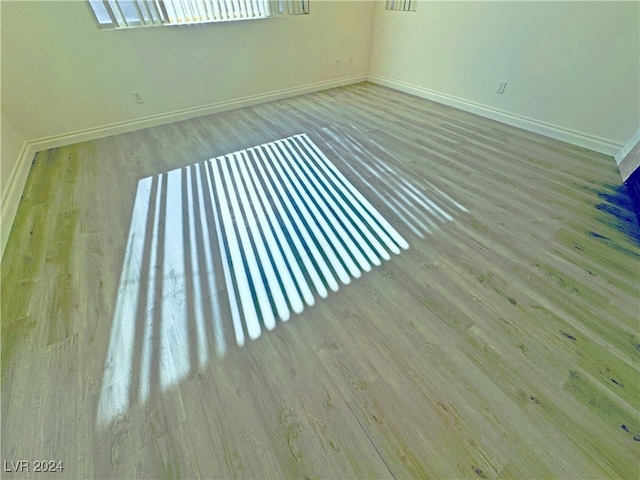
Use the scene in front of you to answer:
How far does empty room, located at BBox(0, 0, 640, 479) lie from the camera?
3.09 ft

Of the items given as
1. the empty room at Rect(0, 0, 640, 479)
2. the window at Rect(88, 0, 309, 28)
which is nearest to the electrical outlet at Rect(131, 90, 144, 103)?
the empty room at Rect(0, 0, 640, 479)

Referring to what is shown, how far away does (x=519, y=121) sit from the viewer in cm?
276

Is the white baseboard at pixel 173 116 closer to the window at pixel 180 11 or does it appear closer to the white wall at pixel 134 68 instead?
the white wall at pixel 134 68

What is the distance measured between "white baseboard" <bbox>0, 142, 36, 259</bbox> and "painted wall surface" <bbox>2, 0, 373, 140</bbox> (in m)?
0.28

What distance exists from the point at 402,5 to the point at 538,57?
68.3 inches

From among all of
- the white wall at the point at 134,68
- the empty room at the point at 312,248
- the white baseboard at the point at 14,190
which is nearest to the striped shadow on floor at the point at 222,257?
the empty room at the point at 312,248

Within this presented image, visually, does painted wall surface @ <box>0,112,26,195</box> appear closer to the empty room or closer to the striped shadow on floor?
the empty room

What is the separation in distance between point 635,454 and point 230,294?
1601mm

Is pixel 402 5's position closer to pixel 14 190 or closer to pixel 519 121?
pixel 519 121

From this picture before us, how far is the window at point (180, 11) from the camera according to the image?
2366 mm

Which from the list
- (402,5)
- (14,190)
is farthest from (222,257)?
(402,5)

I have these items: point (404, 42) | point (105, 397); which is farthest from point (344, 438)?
point (404, 42)

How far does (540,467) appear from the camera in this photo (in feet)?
2.83

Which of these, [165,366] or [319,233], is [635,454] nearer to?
[319,233]
